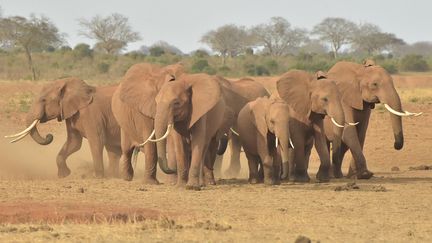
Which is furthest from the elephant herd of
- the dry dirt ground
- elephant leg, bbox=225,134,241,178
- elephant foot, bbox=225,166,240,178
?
elephant foot, bbox=225,166,240,178

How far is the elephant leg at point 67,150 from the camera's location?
20.3 meters

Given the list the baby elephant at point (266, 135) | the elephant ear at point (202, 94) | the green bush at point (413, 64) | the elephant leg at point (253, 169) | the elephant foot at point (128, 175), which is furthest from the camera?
the green bush at point (413, 64)

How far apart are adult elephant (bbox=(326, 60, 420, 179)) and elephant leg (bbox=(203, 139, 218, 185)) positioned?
2601 millimetres

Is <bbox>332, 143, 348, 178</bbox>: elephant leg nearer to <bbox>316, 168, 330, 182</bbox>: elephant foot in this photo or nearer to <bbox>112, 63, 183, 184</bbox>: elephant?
<bbox>316, 168, 330, 182</bbox>: elephant foot

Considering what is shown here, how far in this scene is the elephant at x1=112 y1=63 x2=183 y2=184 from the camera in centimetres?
1702

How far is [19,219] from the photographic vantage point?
12031mm

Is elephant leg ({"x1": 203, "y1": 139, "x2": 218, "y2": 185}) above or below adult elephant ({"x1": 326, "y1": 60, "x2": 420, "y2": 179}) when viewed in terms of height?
below

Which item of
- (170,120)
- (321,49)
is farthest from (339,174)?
(321,49)

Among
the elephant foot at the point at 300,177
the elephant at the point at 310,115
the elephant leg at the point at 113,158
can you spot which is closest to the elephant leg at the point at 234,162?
the elephant leg at the point at 113,158

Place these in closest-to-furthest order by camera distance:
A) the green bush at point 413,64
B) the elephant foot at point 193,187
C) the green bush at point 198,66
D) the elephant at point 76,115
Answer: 1. the elephant foot at point 193,187
2. the elephant at point 76,115
3. the green bush at point 198,66
4. the green bush at point 413,64

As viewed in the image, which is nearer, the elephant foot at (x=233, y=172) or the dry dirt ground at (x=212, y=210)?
the dry dirt ground at (x=212, y=210)

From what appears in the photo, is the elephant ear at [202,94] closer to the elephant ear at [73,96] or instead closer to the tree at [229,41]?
the elephant ear at [73,96]

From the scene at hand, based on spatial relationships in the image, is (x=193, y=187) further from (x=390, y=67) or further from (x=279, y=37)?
(x=279, y=37)

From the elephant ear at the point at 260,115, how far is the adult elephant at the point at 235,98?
5.64ft
